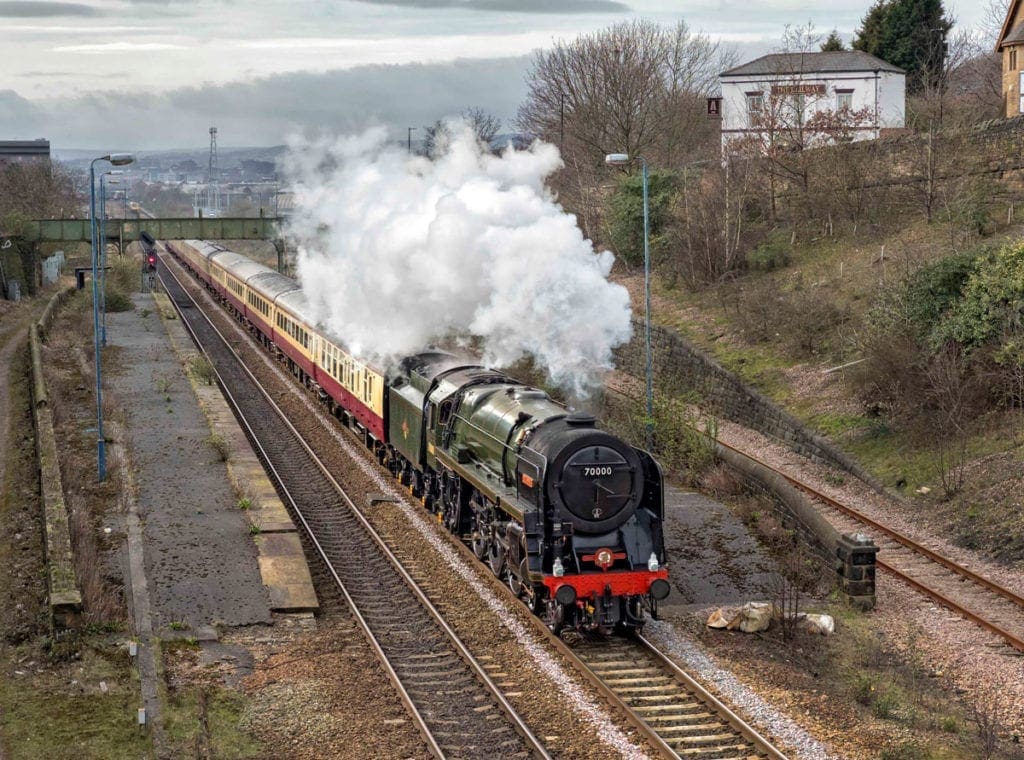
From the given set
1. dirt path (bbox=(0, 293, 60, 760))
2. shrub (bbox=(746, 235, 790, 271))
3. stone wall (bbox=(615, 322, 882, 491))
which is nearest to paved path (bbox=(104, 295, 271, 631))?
dirt path (bbox=(0, 293, 60, 760))

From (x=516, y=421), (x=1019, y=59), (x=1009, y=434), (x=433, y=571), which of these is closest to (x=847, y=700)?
(x=516, y=421)

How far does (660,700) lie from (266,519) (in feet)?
32.1

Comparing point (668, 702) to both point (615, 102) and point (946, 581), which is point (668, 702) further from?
point (615, 102)

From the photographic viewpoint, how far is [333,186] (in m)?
29.6

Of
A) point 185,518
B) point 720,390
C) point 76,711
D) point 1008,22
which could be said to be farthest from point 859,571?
point 1008,22

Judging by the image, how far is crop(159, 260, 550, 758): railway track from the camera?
11.8 m

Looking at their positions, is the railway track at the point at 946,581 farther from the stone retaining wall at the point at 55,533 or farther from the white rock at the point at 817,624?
the stone retaining wall at the point at 55,533

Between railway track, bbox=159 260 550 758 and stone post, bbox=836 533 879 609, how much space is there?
566cm

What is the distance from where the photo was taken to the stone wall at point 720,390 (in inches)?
996

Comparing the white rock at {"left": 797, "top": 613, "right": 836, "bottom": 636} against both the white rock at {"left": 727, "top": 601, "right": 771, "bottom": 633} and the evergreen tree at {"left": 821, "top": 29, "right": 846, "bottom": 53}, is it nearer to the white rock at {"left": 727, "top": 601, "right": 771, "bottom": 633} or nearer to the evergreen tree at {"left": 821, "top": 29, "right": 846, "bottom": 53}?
the white rock at {"left": 727, "top": 601, "right": 771, "bottom": 633}

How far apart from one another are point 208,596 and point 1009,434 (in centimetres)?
1491

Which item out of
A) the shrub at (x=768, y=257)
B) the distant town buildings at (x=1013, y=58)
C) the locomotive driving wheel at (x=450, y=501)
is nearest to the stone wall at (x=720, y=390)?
the shrub at (x=768, y=257)

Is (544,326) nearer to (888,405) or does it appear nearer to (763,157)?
(888,405)

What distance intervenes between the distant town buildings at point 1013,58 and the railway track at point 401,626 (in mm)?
30033
